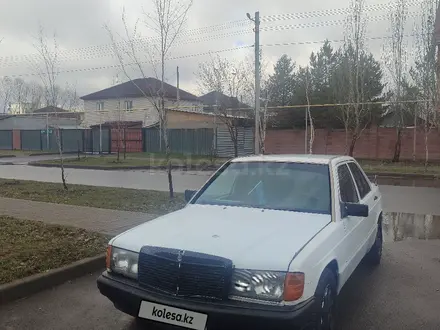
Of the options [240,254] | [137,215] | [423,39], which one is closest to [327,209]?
[240,254]

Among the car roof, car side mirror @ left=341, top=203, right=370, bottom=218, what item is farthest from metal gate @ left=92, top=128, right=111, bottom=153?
car side mirror @ left=341, top=203, right=370, bottom=218

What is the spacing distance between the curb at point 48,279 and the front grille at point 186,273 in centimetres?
188

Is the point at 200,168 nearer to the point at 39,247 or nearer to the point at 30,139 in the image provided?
the point at 39,247

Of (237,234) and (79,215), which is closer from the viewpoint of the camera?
(237,234)

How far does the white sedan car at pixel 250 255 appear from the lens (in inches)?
116

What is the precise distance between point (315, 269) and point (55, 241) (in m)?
4.19

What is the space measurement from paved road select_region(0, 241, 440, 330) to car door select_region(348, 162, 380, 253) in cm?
48

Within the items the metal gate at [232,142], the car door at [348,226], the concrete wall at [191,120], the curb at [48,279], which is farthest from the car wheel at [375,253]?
the concrete wall at [191,120]

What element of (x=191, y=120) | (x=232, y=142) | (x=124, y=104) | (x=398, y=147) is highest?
(x=124, y=104)

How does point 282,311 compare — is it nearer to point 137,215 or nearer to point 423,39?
point 137,215

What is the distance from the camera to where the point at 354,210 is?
4.08m

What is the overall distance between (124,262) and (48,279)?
1748 millimetres

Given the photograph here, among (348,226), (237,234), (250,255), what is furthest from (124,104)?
(250,255)

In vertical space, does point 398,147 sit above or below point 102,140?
below
